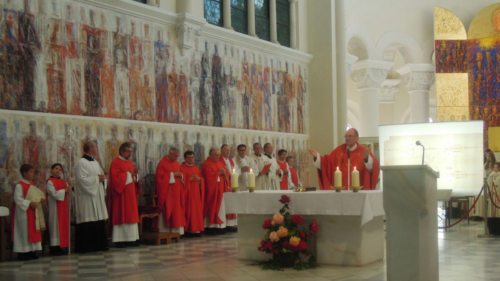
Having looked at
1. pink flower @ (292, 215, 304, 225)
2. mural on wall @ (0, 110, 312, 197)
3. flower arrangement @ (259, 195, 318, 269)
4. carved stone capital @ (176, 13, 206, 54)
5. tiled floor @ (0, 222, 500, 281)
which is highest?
carved stone capital @ (176, 13, 206, 54)

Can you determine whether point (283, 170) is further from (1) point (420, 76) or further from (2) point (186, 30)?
(1) point (420, 76)

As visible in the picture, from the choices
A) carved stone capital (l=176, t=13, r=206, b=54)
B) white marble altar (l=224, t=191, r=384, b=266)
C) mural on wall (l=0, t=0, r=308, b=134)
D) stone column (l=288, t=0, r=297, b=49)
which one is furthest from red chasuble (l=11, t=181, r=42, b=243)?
stone column (l=288, t=0, r=297, b=49)

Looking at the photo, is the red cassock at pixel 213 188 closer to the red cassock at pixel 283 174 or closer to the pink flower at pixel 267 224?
the red cassock at pixel 283 174

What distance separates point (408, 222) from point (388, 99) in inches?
1157

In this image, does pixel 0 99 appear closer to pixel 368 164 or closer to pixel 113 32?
pixel 113 32

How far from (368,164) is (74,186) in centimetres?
549

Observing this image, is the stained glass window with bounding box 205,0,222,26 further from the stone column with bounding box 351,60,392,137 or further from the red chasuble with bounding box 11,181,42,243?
the stone column with bounding box 351,60,392,137

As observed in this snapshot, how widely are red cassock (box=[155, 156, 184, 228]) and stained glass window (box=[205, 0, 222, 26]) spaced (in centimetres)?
498

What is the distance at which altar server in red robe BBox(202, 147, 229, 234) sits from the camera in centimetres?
1661

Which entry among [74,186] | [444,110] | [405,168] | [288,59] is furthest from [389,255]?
[444,110]

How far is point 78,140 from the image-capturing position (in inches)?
550

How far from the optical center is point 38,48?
525 inches

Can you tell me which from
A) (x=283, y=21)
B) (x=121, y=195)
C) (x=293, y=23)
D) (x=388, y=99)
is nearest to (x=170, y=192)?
(x=121, y=195)

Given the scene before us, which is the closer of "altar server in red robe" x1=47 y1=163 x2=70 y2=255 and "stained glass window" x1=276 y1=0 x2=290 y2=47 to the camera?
"altar server in red robe" x1=47 y1=163 x2=70 y2=255
